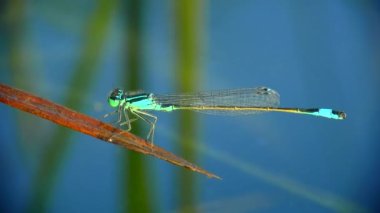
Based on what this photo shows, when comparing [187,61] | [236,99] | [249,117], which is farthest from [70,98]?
[249,117]

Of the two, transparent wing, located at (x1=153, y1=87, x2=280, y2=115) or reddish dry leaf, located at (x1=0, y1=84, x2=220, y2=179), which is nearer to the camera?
reddish dry leaf, located at (x1=0, y1=84, x2=220, y2=179)

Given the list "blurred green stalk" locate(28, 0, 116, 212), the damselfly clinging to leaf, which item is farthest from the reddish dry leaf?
"blurred green stalk" locate(28, 0, 116, 212)

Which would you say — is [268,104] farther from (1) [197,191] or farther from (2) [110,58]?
(2) [110,58]

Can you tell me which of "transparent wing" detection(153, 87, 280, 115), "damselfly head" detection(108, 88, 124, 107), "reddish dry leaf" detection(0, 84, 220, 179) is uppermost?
"transparent wing" detection(153, 87, 280, 115)

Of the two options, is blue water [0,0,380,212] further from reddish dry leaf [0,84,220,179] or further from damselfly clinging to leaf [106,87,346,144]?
reddish dry leaf [0,84,220,179]

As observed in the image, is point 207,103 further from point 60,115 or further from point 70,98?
point 60,115

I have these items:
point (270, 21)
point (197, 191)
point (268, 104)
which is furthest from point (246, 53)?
point (197, 191)

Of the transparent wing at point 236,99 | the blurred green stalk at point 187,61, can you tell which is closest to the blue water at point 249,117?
the blurred green stalk at point 187,61

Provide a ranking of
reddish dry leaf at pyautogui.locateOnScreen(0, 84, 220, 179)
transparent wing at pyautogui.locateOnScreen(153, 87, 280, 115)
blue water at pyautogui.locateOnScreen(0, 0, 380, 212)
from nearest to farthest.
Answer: reddish dry leaf at pyautogui.locateOnScreen(0, 84, 220, 179), transparent wing at pyautogui.locateOnScreen(153, 87, 280, 115), blue water at pyautogui.locateOnScreen(0, 0, 380, 212)
